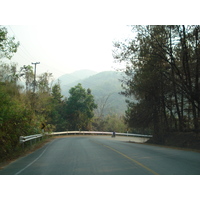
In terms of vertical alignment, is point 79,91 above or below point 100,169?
above

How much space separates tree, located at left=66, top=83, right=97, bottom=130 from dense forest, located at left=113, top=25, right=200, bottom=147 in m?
33.0

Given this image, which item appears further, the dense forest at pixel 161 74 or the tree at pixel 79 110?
the tree at pixel 79 110

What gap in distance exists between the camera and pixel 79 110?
63.6m

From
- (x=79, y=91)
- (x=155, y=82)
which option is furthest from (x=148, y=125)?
(x=79, y=91)

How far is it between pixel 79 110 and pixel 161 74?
40.6 m

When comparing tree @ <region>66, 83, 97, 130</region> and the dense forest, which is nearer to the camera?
the dense forest

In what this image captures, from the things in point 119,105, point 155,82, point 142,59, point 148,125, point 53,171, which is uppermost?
point 119,105

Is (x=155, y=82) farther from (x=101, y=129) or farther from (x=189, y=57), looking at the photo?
(x=101, y=129)

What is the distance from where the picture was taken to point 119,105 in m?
200

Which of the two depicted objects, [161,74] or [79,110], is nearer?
[161,74]

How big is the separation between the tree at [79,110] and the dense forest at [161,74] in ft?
108

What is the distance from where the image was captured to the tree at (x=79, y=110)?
62844 millimetres

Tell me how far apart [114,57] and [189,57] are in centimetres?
654

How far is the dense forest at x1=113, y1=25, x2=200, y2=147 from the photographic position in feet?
68.5
